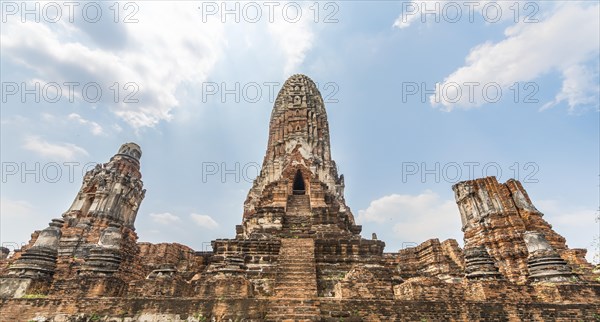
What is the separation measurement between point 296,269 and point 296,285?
73 cm

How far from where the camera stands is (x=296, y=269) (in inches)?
329

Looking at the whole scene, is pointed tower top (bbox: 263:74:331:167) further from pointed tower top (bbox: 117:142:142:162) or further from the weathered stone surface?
the weathered stone surface

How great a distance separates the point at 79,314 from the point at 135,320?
1232 mm

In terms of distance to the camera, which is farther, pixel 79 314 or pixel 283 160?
pixel 283 160

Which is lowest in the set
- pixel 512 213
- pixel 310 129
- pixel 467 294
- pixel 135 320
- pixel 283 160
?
pixel 135 320

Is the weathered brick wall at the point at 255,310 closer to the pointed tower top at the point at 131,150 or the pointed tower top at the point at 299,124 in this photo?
the pointed tower top at the point at 131,150

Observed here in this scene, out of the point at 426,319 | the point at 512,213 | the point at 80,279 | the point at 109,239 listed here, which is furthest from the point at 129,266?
the point at 512,213

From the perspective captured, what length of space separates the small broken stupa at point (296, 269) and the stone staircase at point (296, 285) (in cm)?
3

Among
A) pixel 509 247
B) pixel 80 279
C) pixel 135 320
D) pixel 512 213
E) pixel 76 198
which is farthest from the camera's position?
pixel 76 198

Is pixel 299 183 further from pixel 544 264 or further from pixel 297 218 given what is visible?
pixel 544 264

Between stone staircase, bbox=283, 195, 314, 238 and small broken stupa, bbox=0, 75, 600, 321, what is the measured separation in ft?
0.27

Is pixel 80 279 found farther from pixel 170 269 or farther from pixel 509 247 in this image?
pixel 509 247

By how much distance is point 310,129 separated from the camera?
23.1 metres

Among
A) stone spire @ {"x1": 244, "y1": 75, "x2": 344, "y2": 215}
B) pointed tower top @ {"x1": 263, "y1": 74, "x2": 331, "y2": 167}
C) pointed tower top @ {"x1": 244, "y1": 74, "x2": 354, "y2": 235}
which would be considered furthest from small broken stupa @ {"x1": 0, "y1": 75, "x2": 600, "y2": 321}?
pointed tower top @ {"x1": 263, "y1": 74, "x2": 331, "y2": 167}
